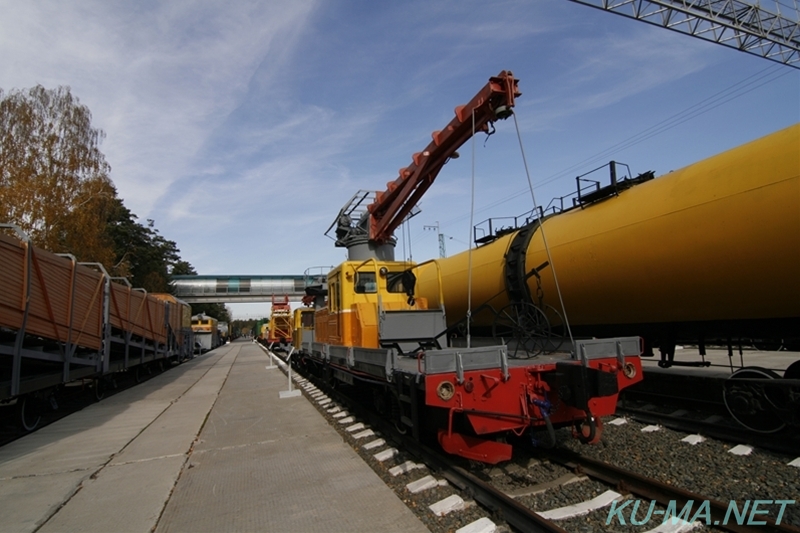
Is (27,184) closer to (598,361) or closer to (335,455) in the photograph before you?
(335,455)

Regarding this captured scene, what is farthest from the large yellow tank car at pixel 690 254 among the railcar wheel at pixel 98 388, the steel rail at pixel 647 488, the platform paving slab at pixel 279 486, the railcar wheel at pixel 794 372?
the railcar wheel at pixel 98 388

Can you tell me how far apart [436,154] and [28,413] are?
848 centimetres

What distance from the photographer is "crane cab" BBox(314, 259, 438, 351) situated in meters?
6.99

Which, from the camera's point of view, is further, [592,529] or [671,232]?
[671,232]

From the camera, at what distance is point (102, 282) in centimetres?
1017

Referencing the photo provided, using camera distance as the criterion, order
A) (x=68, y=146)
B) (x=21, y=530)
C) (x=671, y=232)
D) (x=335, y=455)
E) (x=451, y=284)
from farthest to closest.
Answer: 1. (x=68, y=146)
2. (x=451, y=284)
3. (x=335, y=455)
4. (x=671, y=232)
5. (x=21, y=530)

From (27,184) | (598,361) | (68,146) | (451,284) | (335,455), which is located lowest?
(335,455)

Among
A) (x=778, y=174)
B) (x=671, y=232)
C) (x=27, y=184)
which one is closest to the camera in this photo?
(x=778, y=174)

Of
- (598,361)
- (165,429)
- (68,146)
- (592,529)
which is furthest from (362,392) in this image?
(68,146)

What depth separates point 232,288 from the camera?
58688mm

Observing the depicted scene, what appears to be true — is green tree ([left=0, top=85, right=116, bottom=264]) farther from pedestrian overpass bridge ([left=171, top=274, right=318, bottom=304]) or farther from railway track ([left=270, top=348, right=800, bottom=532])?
pedestrian overpass bridge ([left=171, top=274, right=318, bottom=304])

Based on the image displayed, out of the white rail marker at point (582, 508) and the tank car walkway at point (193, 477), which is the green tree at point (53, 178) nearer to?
the tank car walkway at point (193, 477)

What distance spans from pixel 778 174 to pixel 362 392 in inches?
300

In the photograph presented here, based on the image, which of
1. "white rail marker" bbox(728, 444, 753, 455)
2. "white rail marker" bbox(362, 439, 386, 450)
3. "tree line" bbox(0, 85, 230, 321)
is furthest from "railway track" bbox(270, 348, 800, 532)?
"tree line" bbox(0, 85, 230, 321)
